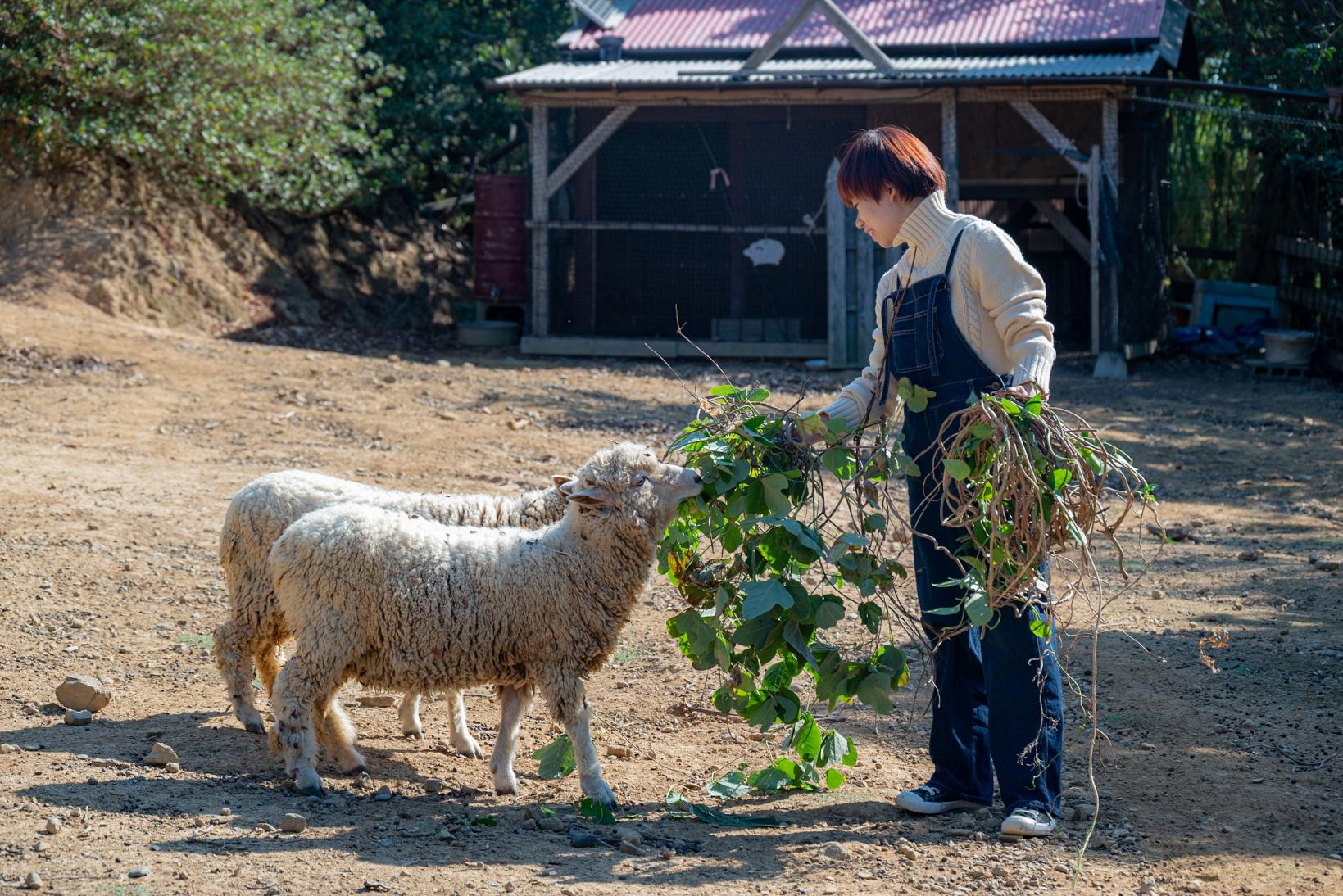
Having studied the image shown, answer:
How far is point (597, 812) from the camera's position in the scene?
4520mm

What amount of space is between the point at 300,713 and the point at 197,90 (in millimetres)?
10571

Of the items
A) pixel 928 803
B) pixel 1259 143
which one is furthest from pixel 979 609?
pixel 1259 143

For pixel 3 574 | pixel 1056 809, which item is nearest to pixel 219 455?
pixel 3 574

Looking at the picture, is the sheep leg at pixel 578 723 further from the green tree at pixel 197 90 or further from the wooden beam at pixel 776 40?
the wooden beam at pixel 776 40

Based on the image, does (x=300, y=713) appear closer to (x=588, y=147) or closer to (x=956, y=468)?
(x=956, y=468)

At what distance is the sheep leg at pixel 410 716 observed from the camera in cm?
546

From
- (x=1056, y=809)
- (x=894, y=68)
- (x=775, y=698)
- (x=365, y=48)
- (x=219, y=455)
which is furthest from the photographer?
(x=365, y=48)

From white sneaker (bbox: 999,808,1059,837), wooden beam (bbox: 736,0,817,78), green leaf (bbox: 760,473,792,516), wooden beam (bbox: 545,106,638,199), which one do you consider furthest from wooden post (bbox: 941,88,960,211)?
white sneaker (bbox: 999,808,1059,837)

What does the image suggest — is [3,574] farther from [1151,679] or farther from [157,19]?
[157,19]

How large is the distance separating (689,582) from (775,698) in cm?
50

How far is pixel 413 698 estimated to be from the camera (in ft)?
17.9


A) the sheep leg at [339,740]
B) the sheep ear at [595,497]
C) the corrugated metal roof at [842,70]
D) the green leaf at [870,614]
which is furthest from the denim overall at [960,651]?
the corrugated metal roof at [842,70]

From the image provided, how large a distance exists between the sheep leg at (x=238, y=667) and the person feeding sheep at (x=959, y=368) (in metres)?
2.42

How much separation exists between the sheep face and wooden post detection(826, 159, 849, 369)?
964 centimetres
